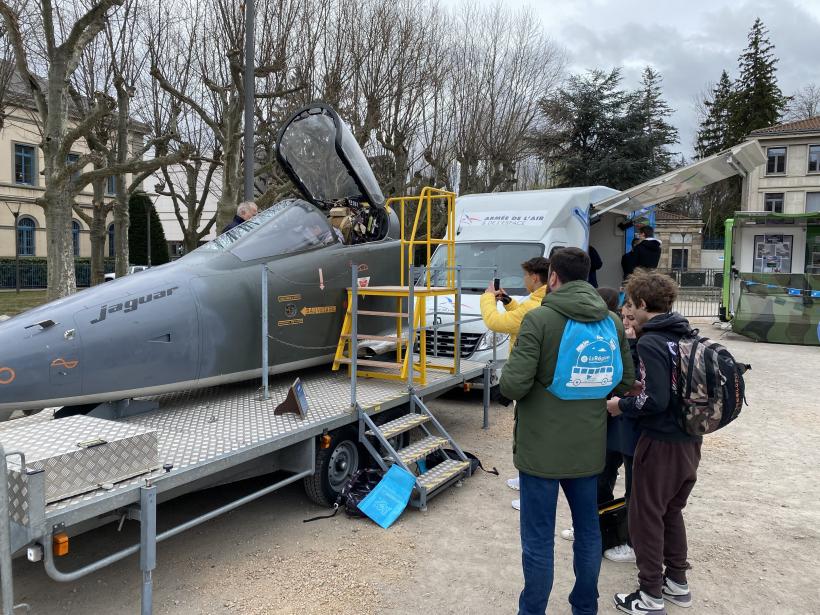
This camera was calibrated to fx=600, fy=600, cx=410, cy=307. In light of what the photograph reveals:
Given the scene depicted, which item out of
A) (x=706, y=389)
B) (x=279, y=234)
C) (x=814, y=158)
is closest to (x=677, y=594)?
(x=706, y=389)

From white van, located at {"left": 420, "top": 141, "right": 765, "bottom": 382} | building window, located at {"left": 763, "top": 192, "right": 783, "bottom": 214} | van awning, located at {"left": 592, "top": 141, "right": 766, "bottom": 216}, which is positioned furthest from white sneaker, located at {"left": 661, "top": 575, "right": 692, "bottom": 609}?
building window, located at {"left": 763, "top": 192, "right": 783, "bottom": 214}

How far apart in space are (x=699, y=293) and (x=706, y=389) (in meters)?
27.5

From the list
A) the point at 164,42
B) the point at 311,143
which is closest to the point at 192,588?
the point at 311,143

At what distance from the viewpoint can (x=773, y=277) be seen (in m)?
14.5

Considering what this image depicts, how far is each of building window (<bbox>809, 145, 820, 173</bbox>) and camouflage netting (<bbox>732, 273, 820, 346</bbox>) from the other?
35374 millimetres

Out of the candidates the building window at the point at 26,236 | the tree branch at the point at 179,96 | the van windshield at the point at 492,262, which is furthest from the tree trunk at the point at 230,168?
the building window at the point at 26,236

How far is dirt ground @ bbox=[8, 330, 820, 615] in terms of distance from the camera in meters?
3.61

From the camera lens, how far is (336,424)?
4.64m

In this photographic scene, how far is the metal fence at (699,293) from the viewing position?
22814mm

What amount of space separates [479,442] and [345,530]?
265cm

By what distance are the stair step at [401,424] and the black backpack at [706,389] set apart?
242 cm

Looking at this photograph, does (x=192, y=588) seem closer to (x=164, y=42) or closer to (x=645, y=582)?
(x=645, y=582)

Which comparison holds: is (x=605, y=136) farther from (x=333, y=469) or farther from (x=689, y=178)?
(x=333, y=469)

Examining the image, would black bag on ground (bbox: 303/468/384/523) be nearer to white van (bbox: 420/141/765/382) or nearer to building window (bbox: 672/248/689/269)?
white van (bbox: 420/141/765/382)
